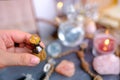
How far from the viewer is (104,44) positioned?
0.72m

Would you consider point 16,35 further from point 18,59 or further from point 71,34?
point 71,34

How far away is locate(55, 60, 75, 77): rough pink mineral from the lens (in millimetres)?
623

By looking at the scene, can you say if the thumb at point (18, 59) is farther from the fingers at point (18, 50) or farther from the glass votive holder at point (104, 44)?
the glass votive holder at point (104, 44)

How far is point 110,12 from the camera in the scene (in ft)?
3.29

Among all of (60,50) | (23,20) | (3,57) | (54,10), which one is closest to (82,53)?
(60,50)

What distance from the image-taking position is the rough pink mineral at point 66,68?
623 mm

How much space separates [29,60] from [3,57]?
0.22 feet

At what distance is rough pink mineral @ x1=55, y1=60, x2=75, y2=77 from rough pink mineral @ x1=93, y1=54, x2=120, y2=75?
8cm

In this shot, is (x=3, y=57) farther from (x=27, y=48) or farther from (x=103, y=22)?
(x=103, y=22)

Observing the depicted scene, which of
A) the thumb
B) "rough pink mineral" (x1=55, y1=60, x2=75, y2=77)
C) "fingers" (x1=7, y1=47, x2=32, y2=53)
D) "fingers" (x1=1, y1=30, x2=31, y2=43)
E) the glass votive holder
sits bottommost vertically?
"rough pink mineral" (x1=55, y1=60, x2=75, y2=77)

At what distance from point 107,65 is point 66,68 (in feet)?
0.45

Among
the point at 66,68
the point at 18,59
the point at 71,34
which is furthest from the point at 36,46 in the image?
the point at 71,34

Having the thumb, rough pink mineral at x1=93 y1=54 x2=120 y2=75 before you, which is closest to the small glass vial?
the thumb

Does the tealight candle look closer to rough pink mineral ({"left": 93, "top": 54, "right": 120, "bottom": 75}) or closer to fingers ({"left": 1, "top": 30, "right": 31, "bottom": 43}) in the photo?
rough pink mineral ({"left": 93, "top": 54, "right": 120, "bottom": 75})
